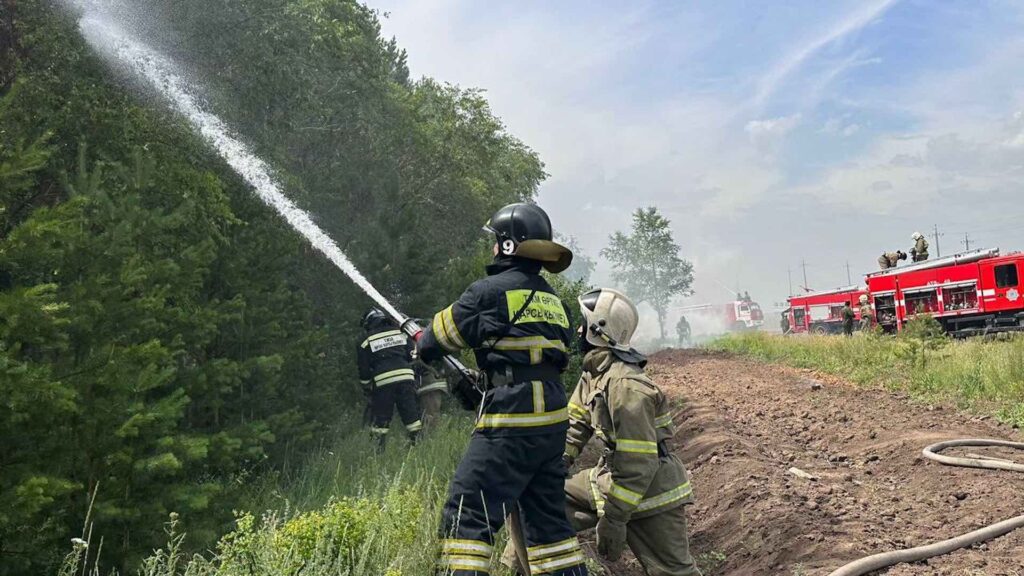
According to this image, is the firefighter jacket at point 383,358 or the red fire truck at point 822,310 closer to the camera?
the firefighter jacket at point 383,358

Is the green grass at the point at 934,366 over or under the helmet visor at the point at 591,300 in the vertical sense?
under

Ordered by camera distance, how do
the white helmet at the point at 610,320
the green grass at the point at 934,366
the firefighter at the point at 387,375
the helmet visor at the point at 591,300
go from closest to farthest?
the white helmet at the point at 610,320
the helmet visor at the point at 591,300
the firefighter at the point at 387,375
the green grass at the point at 934,366

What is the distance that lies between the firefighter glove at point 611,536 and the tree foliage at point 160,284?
2.02 m

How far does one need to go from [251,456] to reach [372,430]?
3.16 meters

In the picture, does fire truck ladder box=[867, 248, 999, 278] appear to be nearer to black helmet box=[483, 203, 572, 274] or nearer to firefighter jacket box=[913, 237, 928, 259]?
firefighter jacket box=[913, 237, 928, 259]

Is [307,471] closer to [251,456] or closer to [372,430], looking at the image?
[251,456]

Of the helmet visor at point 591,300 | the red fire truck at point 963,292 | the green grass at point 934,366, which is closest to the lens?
the helmet visor at point 591,300

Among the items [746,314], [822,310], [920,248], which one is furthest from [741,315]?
[920,248]

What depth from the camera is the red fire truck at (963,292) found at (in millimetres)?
19922

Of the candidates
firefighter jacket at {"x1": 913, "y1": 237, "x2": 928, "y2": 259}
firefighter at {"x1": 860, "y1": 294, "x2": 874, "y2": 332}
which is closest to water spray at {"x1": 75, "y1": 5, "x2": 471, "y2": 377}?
firefighter at {"x1": 860, "y1": 294, "x2": 874, "y2": 332}

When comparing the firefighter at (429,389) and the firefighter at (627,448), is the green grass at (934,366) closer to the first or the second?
the firefighter at (627,448)

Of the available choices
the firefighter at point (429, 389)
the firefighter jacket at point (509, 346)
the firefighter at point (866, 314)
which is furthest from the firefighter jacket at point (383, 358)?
the firefighter at point (866, 314)

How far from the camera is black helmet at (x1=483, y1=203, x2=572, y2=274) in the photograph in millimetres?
3807

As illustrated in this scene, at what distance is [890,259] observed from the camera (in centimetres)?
2491
